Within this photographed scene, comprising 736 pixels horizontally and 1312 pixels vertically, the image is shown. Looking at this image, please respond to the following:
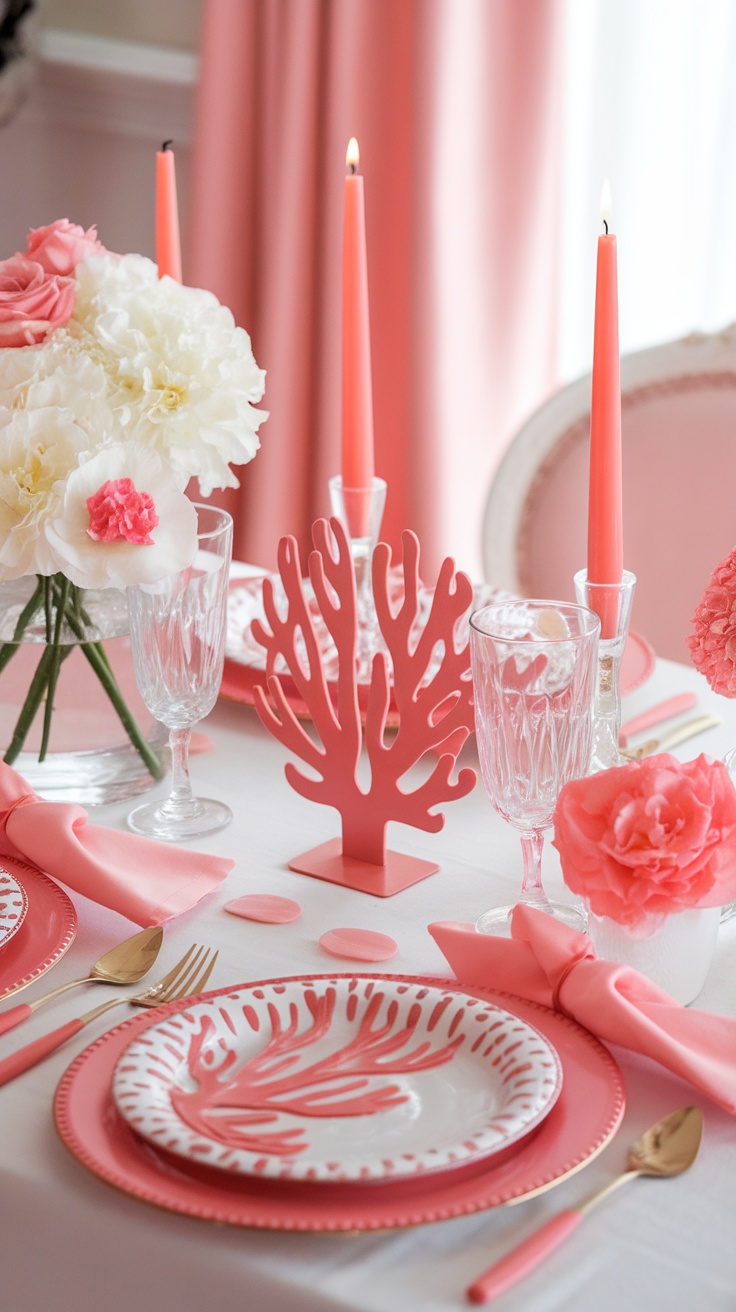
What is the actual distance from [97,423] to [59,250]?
0.16 metres

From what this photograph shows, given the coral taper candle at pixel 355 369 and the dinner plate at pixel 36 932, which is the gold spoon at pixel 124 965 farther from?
the coral taper candle at pixel 355 369

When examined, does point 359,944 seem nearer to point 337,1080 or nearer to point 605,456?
point 337,1080

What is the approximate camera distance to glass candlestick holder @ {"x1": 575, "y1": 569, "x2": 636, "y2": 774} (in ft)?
3.11

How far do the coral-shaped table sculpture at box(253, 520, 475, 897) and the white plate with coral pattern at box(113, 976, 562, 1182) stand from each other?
20 cm

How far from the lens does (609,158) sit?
239cm

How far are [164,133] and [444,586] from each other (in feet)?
7.59

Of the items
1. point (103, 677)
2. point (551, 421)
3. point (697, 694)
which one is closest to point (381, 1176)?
point (103, 677)

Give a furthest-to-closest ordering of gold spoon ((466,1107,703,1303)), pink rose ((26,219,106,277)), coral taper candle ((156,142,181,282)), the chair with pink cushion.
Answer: the chair with pink cushion
coral taper candle ((156,142,181,282))
pink rose ((26,219,106,277))
gold spoon ((466,1107,703,1303))

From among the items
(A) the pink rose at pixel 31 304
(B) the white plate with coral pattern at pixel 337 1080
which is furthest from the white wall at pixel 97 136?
(B) the white plate with coral pattern at pixel 337 1080

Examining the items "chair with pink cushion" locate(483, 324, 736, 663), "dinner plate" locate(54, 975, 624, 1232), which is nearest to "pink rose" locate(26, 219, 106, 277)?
"dinner plate" locate(54, 975, 624, 1232)

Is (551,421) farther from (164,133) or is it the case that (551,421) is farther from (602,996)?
(164,133)

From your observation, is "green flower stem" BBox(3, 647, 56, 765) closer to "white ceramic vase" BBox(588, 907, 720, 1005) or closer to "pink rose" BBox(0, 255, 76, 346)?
"pink rose" BBox(0, 255, 76, 346)

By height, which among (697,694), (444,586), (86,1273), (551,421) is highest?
(551,421)

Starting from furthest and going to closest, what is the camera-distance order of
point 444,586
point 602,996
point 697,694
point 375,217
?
A: point 375,217 < point 697,694 < point 444,586 < point 602,996
